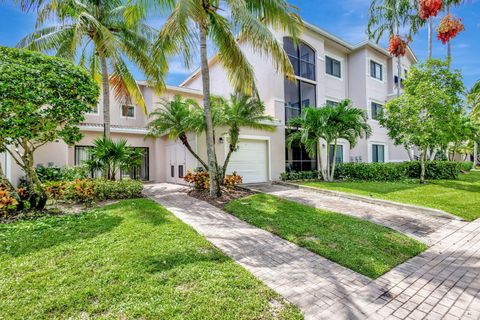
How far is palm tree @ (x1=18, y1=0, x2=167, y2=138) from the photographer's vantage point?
34.0 ft

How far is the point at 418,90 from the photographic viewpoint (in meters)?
13.8

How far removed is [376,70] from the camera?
823 inches

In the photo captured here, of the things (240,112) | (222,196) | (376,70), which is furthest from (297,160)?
(376,70)

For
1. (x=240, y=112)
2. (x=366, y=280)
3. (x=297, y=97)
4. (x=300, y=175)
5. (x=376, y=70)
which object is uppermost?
(x=376, y=70)

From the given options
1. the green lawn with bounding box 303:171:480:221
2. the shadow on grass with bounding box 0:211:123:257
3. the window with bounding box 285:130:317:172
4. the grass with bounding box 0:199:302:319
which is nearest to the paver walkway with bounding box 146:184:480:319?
the grass with bounding box 0:199:302:319

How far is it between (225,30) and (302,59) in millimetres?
9224

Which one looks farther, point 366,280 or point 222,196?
point 222,196

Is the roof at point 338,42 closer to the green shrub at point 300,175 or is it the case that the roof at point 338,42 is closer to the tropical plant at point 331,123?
the tropical plant at point 331,123

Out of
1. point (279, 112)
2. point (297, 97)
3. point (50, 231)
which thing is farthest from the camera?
point (297, 97)

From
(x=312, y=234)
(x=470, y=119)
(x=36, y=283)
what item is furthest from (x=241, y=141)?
(x=470, y=119)

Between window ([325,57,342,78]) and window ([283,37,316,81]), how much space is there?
227 centimetres

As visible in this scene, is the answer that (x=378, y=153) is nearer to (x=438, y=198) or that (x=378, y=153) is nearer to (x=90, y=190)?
(x=438, y=198)

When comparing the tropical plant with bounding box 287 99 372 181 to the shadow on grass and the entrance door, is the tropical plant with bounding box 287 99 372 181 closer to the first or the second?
the entrance door

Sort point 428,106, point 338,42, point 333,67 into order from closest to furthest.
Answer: point 428,106, point 338,42, point 333,67
